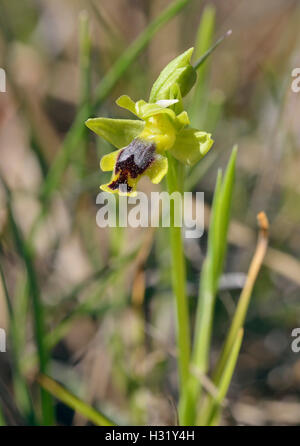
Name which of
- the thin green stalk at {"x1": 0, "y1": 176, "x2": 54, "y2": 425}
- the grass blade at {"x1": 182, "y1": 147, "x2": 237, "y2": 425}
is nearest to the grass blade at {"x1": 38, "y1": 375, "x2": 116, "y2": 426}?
the thin green stalk at {"x1": 0, "y1": 176, "x2": 54, "y2": 425}

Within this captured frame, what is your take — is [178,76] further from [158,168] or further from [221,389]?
[221,389]

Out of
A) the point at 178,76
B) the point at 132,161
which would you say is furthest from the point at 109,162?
the point at 178,76

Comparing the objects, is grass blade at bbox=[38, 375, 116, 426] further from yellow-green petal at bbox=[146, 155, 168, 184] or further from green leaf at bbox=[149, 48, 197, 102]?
green leaf at bbox=[149, 48, 197, 102]

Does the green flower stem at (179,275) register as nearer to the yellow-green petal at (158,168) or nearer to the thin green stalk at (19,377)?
the yellow-green petal at (158,168)

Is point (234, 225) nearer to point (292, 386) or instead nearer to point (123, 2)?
point (292, 386)

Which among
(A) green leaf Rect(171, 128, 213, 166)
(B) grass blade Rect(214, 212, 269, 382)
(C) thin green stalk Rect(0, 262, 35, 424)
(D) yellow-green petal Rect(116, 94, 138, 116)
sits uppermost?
(D) yellow-green petal Rect(116, 94, 138, 116)

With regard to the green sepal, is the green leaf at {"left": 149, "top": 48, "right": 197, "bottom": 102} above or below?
above
